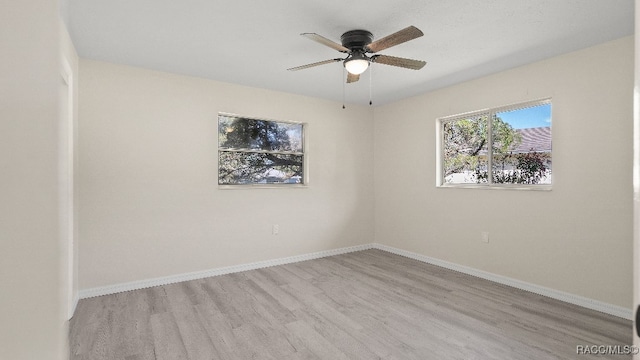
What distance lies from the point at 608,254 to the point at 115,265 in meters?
4.89

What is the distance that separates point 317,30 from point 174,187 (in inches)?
94.9

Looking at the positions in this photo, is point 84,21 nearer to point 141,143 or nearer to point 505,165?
point 141,143

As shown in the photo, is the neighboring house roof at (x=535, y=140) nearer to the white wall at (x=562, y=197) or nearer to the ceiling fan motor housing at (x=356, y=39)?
the white wall at (x=562, y=197)

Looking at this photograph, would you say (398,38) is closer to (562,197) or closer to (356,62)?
(356,62)

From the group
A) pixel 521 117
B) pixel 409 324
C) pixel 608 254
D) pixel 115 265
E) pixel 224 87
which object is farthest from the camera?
pixel 224 87

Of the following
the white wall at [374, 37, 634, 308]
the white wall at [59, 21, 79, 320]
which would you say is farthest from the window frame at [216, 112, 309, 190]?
the white wall at [374, 37, 634, 308]

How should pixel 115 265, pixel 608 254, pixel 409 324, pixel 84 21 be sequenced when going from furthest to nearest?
1. pixel 115 265
2. pixel 608 254
3. pixel 409 324
4. pixel 84 21

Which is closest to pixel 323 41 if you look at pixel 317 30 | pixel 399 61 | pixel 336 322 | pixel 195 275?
pixel 317 30

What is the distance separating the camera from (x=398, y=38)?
2.12m

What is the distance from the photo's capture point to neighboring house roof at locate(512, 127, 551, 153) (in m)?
3.19

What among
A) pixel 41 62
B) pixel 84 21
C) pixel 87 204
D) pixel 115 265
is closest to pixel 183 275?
pixel 115 265

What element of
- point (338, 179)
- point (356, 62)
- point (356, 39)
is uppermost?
point (356, 39)

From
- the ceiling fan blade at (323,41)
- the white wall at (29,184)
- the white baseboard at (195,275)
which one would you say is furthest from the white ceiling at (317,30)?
the white baseboard at (195,275)

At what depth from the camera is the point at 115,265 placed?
3.15 metres
